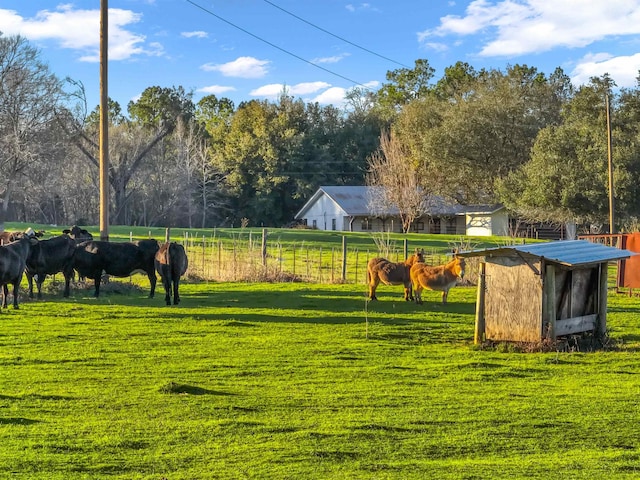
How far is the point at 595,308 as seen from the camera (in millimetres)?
17203

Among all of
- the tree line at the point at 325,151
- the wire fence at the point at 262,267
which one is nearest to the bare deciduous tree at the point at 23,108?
the tree line at the point at 325,151

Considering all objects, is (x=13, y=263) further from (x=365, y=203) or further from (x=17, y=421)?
(x=365, y=203)

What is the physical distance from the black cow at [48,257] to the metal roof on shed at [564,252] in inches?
448

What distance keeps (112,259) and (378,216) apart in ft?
190

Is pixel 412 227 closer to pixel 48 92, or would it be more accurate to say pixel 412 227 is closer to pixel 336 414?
pixel 48 92

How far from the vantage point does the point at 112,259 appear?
2261 centimetres

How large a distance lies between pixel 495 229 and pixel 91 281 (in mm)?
56667

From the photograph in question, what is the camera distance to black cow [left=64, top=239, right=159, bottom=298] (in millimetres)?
22547

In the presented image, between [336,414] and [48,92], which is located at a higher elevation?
[48,92]

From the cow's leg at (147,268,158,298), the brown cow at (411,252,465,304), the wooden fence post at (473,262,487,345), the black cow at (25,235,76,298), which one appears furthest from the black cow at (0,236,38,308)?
the wooden fence post at (473,262,487,345)

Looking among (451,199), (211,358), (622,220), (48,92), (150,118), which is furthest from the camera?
(150,118)

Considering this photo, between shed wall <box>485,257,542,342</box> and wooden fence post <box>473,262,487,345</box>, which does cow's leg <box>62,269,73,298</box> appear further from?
shed wall <box>485,257,542,342</box>

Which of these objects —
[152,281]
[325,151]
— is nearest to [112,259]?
[152,281]

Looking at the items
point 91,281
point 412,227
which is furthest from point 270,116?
point 91,281
